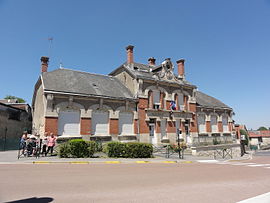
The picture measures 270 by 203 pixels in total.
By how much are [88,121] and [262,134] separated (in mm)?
56470

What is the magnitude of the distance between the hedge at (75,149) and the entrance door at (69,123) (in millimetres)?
4068

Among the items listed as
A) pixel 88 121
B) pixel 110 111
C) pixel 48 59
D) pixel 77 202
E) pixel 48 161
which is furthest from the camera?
pixel 48 59

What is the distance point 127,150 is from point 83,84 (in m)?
8.47

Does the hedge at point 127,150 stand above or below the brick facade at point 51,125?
below

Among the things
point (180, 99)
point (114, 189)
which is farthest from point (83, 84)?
point (114, 189)

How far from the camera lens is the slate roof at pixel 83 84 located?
53.6 feet

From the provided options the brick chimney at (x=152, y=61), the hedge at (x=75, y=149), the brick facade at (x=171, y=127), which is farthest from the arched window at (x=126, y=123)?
the brick chimney at (x=152, y=61)

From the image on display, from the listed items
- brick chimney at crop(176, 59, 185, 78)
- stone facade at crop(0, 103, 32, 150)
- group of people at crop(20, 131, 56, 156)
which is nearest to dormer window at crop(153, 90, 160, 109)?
brick chimney at crop(176, 59, 185, 78)

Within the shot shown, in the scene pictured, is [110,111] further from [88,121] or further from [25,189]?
[25,189]

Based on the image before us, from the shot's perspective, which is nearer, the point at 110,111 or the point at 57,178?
the point at 57,178

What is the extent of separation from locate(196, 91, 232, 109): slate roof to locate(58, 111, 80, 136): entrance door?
16252 mm

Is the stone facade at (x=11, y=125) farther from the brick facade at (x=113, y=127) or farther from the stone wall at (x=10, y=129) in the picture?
the brick facade at (x=113, y=127)

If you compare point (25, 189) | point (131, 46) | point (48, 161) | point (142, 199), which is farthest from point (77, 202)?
point (131, 46)

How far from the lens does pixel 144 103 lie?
1994 cm
